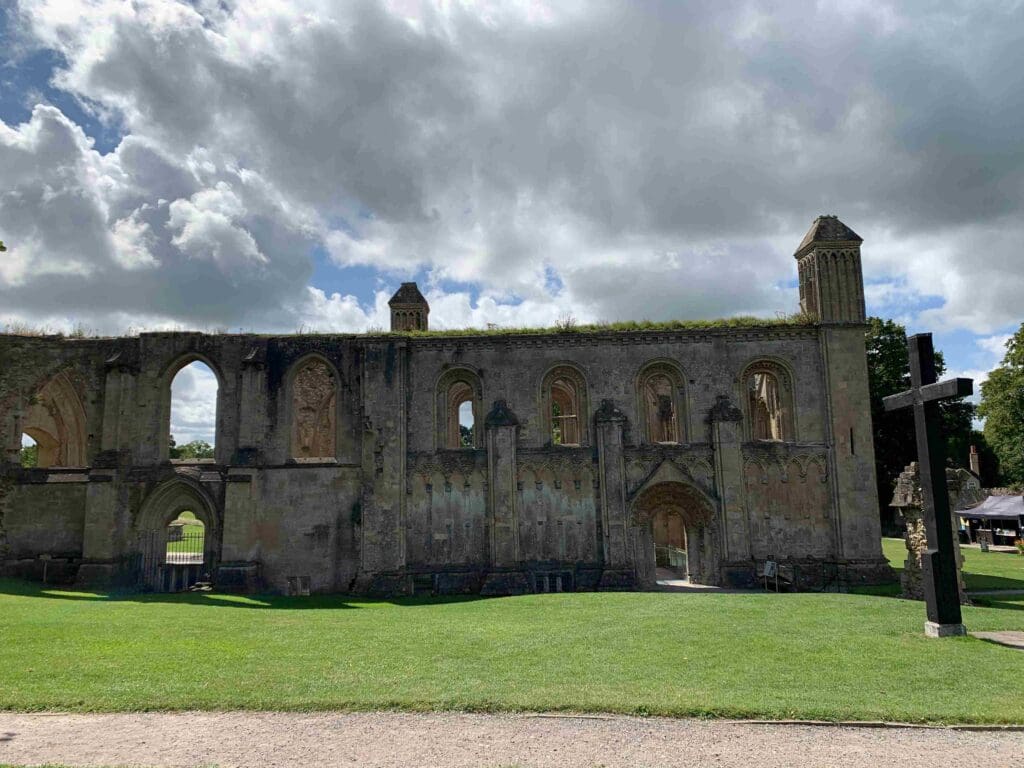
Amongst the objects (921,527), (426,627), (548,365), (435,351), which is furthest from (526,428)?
(921,527)

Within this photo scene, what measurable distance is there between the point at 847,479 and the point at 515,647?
15419 millimetres

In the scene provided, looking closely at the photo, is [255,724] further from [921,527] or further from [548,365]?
[548,365]

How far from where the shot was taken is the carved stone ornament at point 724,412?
2383cm

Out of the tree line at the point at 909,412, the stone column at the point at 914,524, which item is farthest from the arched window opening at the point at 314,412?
the tree line at the point at 909,412

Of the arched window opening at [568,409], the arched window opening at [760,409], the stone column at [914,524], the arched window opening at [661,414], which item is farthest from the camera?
the arched window opening at [661,414]

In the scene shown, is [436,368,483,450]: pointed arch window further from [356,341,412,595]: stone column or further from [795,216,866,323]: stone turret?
[795,216,866,323]: stone turret

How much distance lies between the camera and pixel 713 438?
23922 mm

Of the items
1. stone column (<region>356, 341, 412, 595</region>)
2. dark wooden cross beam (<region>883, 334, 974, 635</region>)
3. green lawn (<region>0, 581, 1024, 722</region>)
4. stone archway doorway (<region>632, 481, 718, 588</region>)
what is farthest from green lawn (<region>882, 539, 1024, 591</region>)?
stone column (<region>356, 341, 412, 595</region>)

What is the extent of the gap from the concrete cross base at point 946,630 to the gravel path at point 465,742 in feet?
16.9

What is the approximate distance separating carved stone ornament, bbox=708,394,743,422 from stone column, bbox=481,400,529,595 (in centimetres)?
649

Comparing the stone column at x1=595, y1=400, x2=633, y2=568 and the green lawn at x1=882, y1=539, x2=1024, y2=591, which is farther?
the stone column at x1=595, y1=400, x2=633, y2=568

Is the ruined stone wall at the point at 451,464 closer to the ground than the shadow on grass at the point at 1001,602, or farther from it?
farther from it

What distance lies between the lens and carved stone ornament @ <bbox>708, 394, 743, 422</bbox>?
78.2 feet

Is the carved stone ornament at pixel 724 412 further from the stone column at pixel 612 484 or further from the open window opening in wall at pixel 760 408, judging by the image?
the open window opening in wall at pixel 760 408
